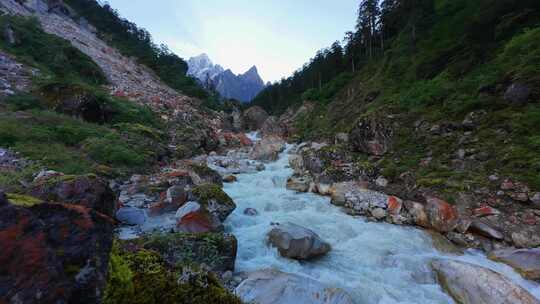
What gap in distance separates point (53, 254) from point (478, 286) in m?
6.54

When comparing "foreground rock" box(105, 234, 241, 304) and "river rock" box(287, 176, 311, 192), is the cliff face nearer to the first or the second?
"river rock" box(287, 176, 311, 192)

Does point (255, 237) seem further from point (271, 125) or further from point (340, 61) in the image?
point (340, 61)

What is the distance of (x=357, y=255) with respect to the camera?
601 cm

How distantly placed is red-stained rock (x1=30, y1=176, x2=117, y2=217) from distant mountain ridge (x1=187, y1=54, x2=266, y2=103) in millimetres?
134713

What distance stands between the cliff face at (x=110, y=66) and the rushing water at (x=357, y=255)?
15080 mm

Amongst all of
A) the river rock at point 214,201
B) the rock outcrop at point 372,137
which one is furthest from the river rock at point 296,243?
the rock outcrop at point 372,137

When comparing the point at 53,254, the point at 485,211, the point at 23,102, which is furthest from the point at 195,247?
the point at 23,102

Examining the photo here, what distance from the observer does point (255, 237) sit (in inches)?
258

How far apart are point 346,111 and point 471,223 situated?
698 inches

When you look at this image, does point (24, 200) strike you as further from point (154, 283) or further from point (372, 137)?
point (372, 137)

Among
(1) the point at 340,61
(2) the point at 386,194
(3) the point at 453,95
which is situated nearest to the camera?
(2) the point at 386,194

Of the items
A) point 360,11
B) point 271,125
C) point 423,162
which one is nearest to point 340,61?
point 360,11

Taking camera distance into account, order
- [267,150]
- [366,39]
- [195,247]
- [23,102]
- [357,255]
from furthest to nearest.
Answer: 1. [366,39]
2. [267,150]
3. [23,102]
4. [357,255]
5. [195,247]

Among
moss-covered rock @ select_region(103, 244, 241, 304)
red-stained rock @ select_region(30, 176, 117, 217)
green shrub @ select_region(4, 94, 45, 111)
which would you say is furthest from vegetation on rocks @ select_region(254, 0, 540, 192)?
green shrub @ select_region(4, 94, 45, 111)
